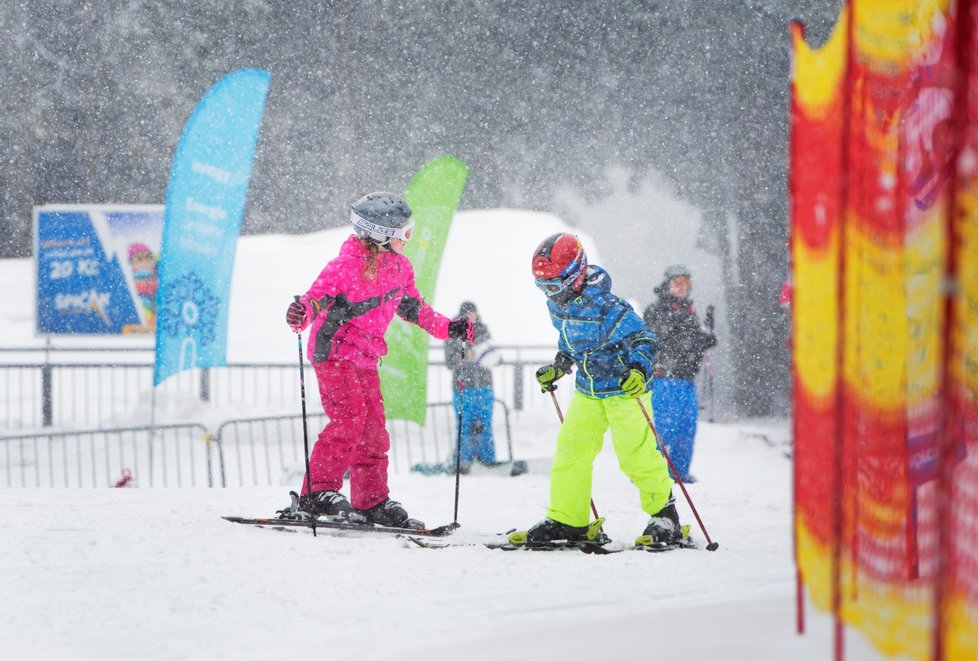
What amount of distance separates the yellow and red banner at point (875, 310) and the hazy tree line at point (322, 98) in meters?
13.7

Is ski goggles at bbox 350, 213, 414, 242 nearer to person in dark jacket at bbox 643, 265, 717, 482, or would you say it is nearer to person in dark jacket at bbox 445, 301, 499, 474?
person in dark jacket at bbox 643, 265, 717, 482

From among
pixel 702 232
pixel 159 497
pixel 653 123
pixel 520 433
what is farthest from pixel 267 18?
pixel 159 497

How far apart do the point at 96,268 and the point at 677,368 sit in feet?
25.4

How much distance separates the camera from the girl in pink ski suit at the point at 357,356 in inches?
179

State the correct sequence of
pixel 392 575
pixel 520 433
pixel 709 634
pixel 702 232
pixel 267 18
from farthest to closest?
pixel 267 18 < pixel 702 232 < pixel 520 433 < pixel 392 575 < pixel 709 634

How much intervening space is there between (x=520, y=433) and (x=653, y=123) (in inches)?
277

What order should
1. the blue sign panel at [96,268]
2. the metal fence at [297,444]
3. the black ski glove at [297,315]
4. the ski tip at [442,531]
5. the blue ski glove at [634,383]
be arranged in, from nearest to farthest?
the blue ski glove at [634,383] < the black ski glove at [297,315] < the ski tip at [442,531] < the metal fence at [297,444] < the blue sign panel at [96,268]

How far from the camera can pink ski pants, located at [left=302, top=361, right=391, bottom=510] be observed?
4551mm

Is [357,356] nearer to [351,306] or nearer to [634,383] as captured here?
[351,306]

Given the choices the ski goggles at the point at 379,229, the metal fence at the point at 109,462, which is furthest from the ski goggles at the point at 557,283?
the metal fence at the point at 109,462

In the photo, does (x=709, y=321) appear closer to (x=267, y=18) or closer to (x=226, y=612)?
(x=226, y=612)

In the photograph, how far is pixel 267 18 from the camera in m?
20.2

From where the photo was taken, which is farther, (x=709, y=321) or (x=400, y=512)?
(x=709, y=321)

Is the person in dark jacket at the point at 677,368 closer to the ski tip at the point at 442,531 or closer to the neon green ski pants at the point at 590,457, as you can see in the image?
the neon green ski pants at the point at 590,457
